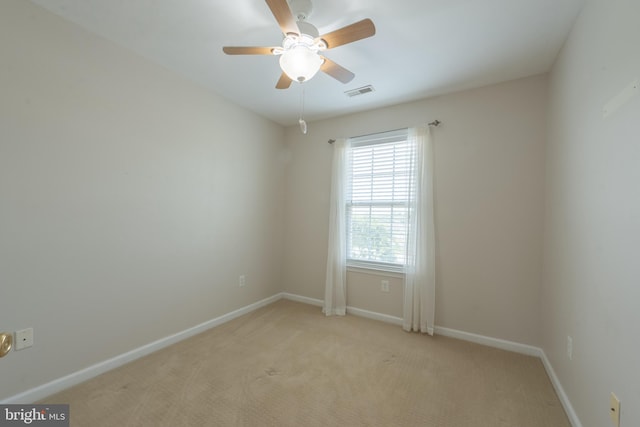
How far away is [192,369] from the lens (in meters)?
2.08

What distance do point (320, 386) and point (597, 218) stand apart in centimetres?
198

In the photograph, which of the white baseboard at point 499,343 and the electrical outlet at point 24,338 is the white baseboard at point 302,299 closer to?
the white baseboard at point 499,343

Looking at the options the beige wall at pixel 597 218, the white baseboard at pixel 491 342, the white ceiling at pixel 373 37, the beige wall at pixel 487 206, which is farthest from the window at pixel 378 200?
the beige wall at pixel 597 218

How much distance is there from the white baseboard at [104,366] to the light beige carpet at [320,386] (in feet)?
0.18

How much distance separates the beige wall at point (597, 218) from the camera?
3.64 ft

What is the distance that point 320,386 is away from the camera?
6.25 feet

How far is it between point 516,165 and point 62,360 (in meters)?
3.93

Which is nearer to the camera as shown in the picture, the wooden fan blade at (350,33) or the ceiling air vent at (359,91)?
the wooden fan blade at (350,33)

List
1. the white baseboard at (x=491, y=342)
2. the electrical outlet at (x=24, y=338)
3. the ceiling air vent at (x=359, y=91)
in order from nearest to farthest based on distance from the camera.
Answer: the electrical outlet at (x=24, y=338) < the white baseboard at (x=491, y=342) < the ceiling air vent at (x=359, y=91)

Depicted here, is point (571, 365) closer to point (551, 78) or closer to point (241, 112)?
point (551, 78)

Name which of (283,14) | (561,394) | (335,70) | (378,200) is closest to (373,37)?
(335,70)

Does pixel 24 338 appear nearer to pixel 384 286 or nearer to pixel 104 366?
pixel 104 366

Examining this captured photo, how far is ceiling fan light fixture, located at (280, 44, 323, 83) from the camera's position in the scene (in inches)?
59.7

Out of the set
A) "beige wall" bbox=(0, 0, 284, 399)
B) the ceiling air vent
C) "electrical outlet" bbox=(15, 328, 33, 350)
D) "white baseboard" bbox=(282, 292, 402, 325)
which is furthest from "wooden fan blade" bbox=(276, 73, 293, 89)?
"white baseboard" bbox=(282, 292, 402, 325)
